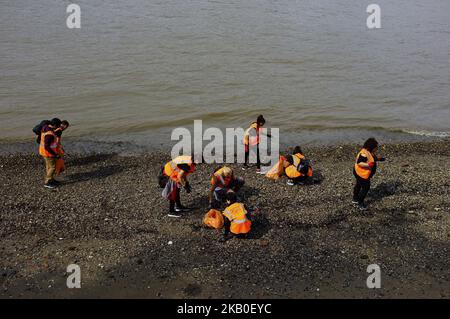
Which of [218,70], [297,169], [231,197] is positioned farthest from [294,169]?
[218,70]

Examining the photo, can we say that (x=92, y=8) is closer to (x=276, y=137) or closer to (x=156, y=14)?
(x=156, y=14)

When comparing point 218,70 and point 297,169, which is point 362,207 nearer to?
point 297,169

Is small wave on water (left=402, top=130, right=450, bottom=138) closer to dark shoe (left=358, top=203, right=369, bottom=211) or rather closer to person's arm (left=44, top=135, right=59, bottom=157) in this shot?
dark shoe (left=358, top=203, right=369, bottom=211)

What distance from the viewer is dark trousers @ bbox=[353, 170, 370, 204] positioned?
9.34 m

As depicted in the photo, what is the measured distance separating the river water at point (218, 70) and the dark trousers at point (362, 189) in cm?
556

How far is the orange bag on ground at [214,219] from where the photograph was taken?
28.9 feet

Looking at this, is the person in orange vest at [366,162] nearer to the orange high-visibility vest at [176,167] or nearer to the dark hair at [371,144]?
the dark hair at [371,144]

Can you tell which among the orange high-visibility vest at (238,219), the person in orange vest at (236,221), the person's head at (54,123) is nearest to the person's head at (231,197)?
the person in orange vest at (236,221)

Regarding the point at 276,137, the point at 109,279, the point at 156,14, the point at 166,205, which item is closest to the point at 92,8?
the point at 156,14

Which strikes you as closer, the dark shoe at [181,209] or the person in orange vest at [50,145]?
the dark shoe at [181,209]

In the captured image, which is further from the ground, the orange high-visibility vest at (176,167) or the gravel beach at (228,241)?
the orange high-visibility vest at (176,167)

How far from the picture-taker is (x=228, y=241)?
27.9 ft

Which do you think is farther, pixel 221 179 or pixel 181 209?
pixel 181 209

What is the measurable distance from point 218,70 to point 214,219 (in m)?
13.5
